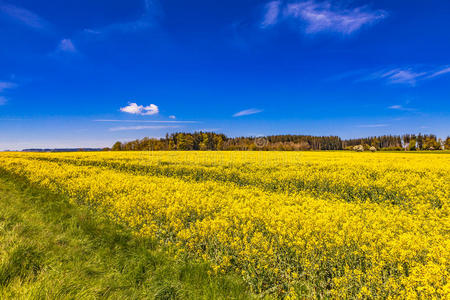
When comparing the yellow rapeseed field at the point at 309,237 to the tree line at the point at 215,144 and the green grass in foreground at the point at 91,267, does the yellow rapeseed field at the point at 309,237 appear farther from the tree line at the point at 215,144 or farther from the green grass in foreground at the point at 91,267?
the tree line at the point at 215,144


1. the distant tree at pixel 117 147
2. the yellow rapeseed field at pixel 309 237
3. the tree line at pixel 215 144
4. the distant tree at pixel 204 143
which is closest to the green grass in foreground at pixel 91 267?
the yellow rapeseed field at pixel 309 237

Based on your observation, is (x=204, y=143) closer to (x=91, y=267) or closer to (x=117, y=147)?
(x=117, y=147)

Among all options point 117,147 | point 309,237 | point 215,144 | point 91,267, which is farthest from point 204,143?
point 91,267

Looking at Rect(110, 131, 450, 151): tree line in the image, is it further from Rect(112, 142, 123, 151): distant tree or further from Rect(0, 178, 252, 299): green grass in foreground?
Rect(0, 178, 252, 299): green grass in foreground

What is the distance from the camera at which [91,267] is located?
12.2ft

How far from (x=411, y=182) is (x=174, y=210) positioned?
10.1m

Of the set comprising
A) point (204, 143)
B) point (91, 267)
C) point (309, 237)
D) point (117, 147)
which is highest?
point (204, 143)

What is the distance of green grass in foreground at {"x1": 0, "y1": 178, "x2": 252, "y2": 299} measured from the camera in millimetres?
2838

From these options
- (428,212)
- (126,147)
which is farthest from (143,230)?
(126,147)

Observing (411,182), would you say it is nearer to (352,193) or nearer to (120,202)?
(352,193)

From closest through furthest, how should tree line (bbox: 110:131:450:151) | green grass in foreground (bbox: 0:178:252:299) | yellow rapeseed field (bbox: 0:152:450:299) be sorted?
green grass in foreground (bbox: 0:178:252:299), yellow rapeseed field (bbox: 0:152:450:299), tree line (bbox: 110:131:450:151)

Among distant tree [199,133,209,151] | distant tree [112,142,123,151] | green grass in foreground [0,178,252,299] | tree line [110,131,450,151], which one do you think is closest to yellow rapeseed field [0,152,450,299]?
green grass in foreground [0,178,252,299]

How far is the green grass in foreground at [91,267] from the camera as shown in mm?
2838

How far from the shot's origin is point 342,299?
10.2ft
